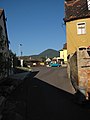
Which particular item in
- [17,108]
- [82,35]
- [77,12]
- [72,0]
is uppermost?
[72,0]

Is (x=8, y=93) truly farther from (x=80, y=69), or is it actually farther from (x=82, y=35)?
(x=82, y=35)

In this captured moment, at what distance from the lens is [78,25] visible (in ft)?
93.2

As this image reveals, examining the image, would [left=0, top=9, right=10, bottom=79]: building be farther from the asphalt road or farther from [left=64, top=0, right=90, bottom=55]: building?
the asphalt road

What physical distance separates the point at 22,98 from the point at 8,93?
165 cm

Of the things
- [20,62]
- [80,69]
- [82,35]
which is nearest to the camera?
[80,69]

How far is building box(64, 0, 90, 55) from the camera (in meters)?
27.9

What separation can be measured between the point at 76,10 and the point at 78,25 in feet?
7.28

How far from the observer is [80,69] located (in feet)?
49.4

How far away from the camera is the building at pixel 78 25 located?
91.4 feet

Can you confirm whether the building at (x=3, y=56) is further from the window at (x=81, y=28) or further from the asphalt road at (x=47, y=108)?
the window at (x=81, y=28)

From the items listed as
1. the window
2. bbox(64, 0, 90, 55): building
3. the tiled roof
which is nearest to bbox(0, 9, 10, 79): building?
bbox(64, 0, 90, 55): building

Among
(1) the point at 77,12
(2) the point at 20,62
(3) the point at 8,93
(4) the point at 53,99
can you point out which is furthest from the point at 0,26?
(2) the point at 20,62

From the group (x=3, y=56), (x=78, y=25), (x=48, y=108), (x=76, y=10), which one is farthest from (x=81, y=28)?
(x=48, y=108)

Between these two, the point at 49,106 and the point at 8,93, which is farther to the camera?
the point at 8,93
